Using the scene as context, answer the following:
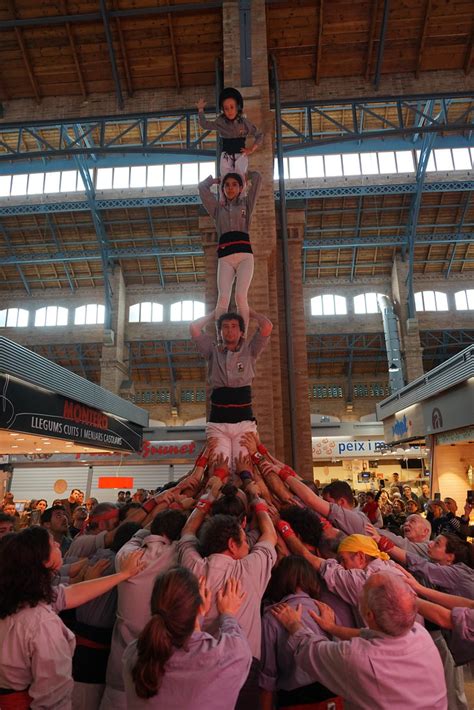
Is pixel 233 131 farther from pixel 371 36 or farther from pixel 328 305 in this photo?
pixel 328 305

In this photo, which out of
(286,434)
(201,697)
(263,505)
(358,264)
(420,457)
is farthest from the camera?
(358,264)

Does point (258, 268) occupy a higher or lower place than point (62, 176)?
lower

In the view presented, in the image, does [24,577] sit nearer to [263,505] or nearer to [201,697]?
[201,697]

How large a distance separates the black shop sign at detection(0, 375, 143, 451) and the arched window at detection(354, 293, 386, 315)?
51.8ft

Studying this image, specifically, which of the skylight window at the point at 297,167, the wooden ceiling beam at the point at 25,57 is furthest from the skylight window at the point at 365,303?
the wooden ceiling beam at the point at 25,57

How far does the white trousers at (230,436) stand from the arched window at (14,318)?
2489 centimetres

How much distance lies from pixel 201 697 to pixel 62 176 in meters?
25.8

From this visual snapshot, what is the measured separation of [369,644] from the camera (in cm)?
196

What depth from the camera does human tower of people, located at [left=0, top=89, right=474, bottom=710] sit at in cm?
190

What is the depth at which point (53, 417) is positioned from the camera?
10711 mm

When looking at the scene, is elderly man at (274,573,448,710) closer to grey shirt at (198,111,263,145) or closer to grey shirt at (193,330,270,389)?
grey shirt at (193,330,270,389)

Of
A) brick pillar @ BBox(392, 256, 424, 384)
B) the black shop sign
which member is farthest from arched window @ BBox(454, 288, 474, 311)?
the black shop sign

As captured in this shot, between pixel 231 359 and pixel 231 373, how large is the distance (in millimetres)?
159

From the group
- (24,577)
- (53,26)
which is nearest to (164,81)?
(53,26)
